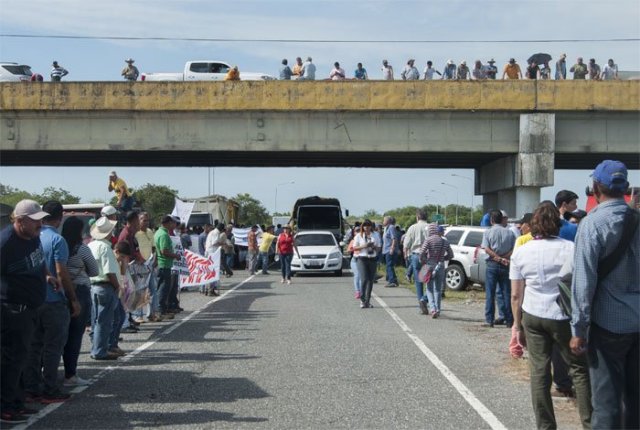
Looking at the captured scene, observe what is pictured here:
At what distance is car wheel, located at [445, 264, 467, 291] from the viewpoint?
2239 cm

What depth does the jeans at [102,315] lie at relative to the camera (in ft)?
33.5

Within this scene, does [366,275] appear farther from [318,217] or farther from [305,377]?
[318,217]

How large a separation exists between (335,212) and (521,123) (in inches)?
394

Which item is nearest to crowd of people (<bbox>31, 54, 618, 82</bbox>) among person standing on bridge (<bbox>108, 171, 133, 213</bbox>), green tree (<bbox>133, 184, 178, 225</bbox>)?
person standing on bridge (<bbox>108, 171, 133, 213</bbox>)

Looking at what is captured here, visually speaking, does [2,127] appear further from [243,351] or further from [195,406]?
[195,406]

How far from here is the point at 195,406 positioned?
25.3 feet

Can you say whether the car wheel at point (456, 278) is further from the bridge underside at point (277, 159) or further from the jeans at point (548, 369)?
the jeans at point (548, 369)

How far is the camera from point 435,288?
15.4 m

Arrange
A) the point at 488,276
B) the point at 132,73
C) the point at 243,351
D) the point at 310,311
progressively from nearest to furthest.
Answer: the point at 243,351
the point at 488,276
the point at 310,311
the point at 132,73

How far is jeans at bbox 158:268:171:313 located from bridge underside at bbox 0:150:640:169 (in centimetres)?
1726

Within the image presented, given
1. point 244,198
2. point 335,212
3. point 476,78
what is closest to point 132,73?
point 335,212

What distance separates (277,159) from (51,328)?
1157 inches

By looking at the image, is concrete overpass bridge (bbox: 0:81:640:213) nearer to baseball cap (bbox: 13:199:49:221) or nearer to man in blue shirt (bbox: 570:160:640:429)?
baseball cap (bbox: 13:199:49:221)

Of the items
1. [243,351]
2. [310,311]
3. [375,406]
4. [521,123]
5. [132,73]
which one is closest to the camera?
[375,406]
